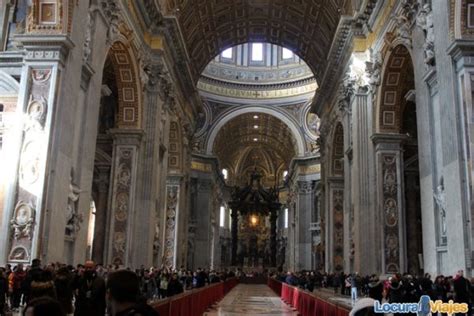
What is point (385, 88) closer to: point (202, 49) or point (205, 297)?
point (205, 297)

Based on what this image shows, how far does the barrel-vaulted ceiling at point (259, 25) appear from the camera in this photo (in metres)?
23.0

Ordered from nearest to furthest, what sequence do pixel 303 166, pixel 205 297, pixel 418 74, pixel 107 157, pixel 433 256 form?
pixel 433 256, pixel 418 74, pixel 205 297, pixel 107 157, pixel 303 166

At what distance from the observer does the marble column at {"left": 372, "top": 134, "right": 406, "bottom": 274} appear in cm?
1442

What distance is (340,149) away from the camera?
23578 millimetres

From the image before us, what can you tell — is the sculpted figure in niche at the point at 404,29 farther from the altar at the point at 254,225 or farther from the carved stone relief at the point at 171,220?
the altar at the point at 254,225

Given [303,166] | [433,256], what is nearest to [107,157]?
[433,256]

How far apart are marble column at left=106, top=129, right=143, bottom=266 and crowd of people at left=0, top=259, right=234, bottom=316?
112 centimetres

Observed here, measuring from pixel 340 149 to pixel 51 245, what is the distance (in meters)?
16.4

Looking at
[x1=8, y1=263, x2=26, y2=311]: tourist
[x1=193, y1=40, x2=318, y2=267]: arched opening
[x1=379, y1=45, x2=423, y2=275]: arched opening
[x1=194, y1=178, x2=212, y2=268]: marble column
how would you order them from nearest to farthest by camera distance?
[x1=8, y1=263, x2=26, y2=311]: tourist, [x1=379, y1=45, x2=423, y2=275]: arched opening, [x1=194, y1=178, x2=212, y2=268]: marble column, [x1=193, y1=40, x2=318, y2=267]: arched opening

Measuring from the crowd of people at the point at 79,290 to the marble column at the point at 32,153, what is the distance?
1.71ft

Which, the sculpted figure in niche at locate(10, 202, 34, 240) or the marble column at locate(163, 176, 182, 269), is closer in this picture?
the sculpted figure in niche at locate(10, 202, 34, 240)

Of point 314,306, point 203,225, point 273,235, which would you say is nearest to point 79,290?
point 314,306

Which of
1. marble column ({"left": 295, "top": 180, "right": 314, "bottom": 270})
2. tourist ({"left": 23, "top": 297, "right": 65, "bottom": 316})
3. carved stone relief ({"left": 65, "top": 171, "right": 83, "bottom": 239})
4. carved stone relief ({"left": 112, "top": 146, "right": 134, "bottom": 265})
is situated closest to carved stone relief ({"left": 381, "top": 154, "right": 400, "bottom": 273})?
carved stone relief ({"left": 112, "top": 146, "right": 134, "bottom": 265})

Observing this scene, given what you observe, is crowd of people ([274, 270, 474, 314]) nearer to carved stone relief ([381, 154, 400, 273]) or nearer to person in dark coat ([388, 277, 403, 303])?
person in dark coat ([388, 277, 403, 303])
